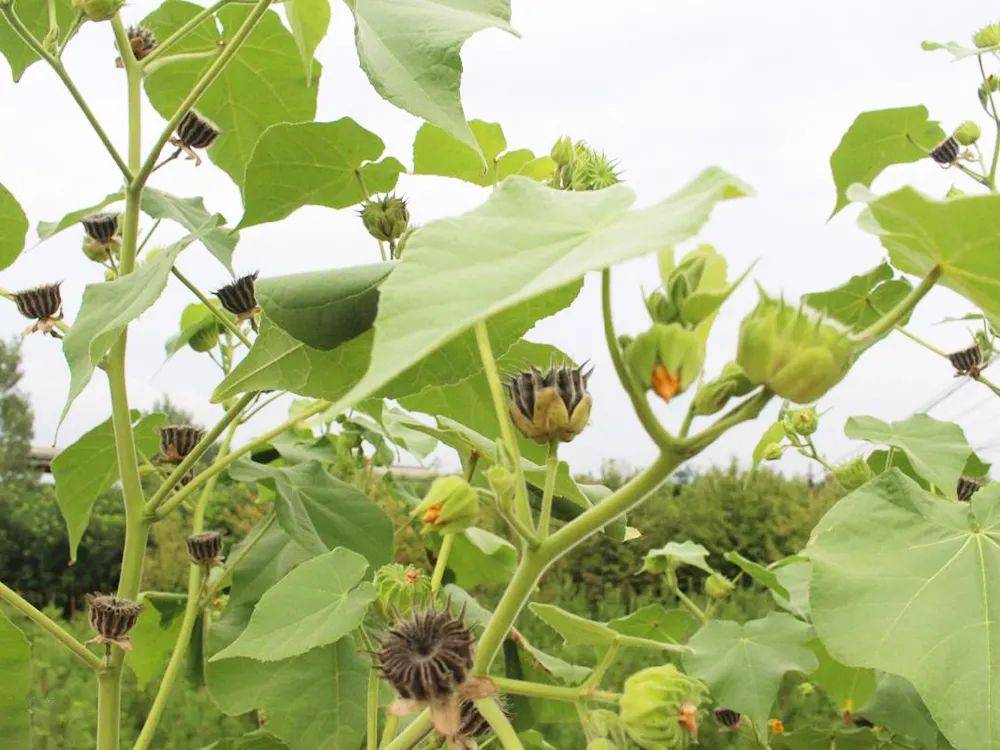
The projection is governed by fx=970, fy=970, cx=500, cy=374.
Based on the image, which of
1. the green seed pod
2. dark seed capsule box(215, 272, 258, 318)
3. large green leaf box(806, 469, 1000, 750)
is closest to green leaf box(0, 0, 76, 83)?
dark seed capsule box(215, 272, 258, 318)

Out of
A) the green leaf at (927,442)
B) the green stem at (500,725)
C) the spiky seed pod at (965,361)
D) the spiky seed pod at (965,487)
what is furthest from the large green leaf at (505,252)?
the spiky seed pod at (965,361)

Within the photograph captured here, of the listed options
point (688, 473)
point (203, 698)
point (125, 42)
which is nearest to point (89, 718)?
point (203, 698)

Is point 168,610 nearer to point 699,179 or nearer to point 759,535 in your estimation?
point 699,179

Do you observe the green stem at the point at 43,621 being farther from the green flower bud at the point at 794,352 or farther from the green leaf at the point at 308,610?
the green flower bud at the point at 794,352

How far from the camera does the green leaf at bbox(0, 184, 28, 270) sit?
0.92 metres

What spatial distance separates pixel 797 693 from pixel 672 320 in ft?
7.95

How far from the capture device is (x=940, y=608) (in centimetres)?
69

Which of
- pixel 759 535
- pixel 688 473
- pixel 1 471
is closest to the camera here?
pixel 759 535

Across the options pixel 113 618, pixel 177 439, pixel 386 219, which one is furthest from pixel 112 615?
pixel 386 219

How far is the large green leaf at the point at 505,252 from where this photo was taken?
30 cm

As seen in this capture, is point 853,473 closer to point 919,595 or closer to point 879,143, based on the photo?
point 879,143

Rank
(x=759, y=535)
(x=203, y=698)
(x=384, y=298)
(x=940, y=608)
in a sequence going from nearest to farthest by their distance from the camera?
1. (x=384, y=298)
2. (x=940, y=608)
3. (x=203, y=698)
4. (x=759, y=535)

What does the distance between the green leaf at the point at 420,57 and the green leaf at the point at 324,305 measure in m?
0.10

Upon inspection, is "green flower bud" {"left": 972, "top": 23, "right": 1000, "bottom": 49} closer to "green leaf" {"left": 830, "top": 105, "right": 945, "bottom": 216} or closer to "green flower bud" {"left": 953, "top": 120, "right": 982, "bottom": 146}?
"green flower bud" {"left": 953, "top": 120, "right": 982, "bottom": 146}
